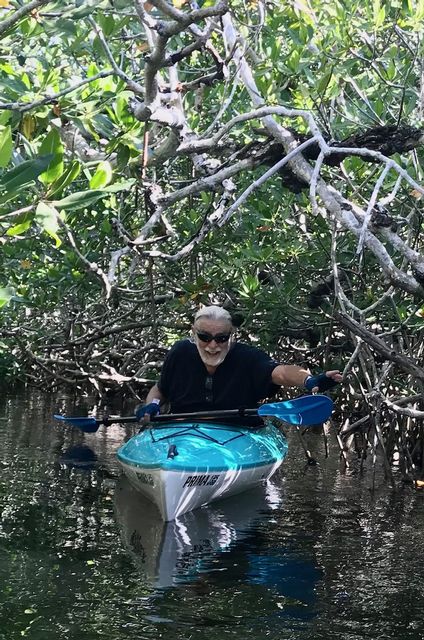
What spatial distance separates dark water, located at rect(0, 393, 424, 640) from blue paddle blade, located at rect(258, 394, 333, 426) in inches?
24.4

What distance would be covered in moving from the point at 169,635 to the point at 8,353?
9.56 metres

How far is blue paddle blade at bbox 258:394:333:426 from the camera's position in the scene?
5891 millimetres

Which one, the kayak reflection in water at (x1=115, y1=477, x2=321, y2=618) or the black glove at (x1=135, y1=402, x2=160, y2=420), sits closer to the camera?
the kayak reflection in water at (x1=115, y1=477, x2=321, y2=618)

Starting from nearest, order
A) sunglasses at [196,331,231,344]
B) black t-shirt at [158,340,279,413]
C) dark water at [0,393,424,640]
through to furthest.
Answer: dark water at [0,393,424,640]
sunglasses at [196,331,231,344]
black t-shirt at [158,340,279,413]

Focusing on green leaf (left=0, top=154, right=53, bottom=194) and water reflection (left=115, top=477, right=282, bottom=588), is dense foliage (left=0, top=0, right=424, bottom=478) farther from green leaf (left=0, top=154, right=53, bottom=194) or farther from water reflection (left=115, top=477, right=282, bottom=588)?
water reflection (left=115, top=477, right=282, bottom=588)

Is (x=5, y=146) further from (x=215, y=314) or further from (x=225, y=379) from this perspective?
(x=225, y=379)

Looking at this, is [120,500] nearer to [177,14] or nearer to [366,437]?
[366,437]

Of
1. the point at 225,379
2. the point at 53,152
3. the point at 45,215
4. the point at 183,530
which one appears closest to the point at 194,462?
the point at 183,530

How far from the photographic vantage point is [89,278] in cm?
756

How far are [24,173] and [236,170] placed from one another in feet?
8.78

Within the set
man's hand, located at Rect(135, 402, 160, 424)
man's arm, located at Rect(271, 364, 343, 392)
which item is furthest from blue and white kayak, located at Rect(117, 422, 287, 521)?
man's arm, located at Rect(271, 364, 343, 392)

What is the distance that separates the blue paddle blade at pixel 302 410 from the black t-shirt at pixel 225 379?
0.29 m

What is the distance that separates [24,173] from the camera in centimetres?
250

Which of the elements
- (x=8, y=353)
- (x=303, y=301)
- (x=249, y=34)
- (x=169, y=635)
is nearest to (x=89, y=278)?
(x=303, y=301)
